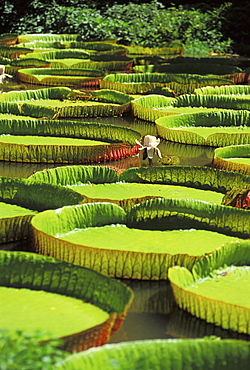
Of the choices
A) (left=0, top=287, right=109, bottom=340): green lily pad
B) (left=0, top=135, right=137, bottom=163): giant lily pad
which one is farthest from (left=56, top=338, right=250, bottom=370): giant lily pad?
(left=0, top=135, right=137, bottom=163): giant lily pad

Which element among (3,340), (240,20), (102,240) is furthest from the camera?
(240,20)

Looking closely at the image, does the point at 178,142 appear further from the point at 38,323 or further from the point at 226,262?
the point at 38,323

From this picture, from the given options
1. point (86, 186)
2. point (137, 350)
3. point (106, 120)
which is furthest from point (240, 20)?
point (137, 350)

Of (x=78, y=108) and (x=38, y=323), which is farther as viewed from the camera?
(x=78, y=108)

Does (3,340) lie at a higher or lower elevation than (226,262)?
higher

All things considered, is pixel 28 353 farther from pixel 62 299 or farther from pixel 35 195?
pixel 35 195

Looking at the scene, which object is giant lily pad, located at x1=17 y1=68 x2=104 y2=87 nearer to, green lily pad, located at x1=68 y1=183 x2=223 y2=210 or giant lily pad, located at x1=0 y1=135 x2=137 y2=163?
giant lily pad, located at x1=0 y1=135 x2=137 y2=163

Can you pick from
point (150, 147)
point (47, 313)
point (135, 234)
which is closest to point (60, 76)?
point (150, 147)
